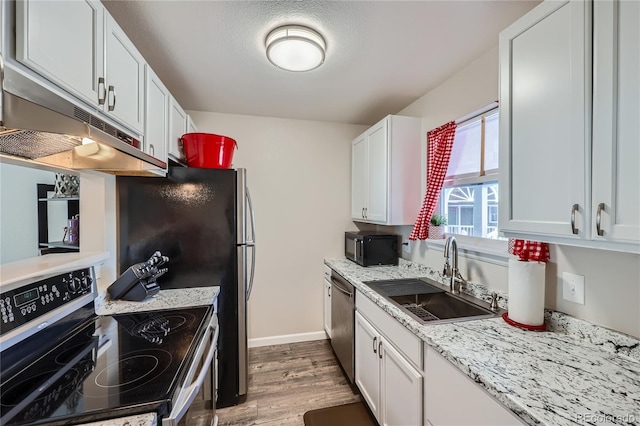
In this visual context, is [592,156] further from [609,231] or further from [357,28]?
[357,28]

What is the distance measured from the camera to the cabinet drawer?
1282mm

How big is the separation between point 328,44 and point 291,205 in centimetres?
168

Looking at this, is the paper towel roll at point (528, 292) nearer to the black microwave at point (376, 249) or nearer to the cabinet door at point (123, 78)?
the black microwave at point (376, 249)

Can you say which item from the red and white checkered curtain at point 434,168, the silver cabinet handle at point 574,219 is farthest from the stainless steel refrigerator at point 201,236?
the silver cabinet handle at point 574,219

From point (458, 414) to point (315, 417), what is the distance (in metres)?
1.19

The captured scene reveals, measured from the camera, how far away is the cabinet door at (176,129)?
76.4 inches

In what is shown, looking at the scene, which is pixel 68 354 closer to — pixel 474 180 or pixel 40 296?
pixel 40 296

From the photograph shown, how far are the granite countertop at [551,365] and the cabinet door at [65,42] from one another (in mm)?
1694

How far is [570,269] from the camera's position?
1.23 m

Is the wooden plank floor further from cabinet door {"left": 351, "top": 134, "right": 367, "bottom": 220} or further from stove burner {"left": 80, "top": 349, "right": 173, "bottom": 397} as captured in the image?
cabinet door {"left": 351, "top": 134, "right": 367, "bottom": 220}

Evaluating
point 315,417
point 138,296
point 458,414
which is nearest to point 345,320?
point 315,417

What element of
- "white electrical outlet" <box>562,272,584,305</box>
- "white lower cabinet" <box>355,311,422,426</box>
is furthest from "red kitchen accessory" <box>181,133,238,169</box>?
"white electrical outlet" <box>562,272,584,305</box>

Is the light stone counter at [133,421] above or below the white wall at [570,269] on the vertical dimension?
below

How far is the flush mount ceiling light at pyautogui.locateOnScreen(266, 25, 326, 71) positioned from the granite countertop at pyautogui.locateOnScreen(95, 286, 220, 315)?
1518 millimetres
